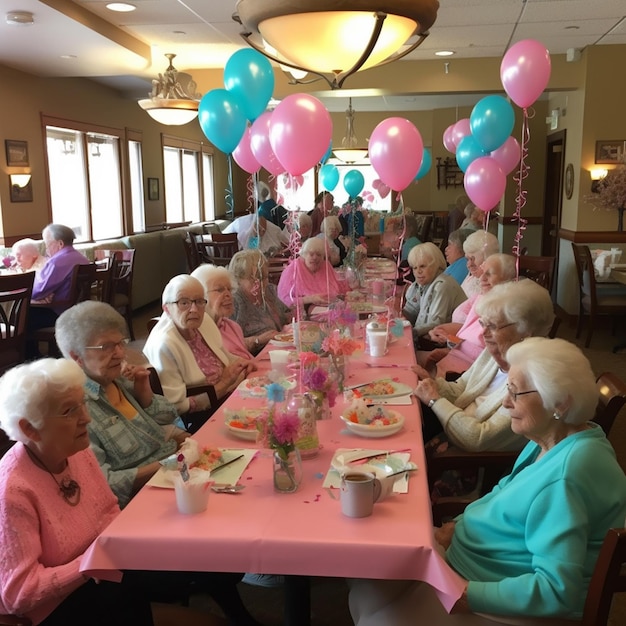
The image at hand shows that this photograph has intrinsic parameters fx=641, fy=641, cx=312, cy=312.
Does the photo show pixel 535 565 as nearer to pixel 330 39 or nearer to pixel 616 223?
pixel 330 39

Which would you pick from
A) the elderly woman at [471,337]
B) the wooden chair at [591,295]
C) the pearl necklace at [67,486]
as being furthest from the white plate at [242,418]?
the wooden chair at [591,295]

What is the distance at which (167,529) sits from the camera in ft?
4.85

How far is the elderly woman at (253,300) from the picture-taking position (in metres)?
3.52

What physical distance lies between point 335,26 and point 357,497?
42.7 inches

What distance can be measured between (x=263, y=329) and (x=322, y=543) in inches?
92.3

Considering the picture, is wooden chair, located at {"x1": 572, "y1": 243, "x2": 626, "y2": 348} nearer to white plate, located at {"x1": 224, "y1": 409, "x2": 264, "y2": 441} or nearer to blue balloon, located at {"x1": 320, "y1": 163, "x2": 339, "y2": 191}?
blue balloon, located at {"x1": 320, "y1": 163, "x2": 339, "y2": 191}

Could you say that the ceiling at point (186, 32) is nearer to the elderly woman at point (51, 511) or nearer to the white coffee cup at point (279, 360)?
the white coffee cup at point (279, 360)

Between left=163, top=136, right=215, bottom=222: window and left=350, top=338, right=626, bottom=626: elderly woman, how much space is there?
907cm

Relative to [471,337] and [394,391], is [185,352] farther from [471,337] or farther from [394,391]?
[471,337]

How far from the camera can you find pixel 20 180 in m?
6.41

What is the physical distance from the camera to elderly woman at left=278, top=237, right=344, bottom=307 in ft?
14.8

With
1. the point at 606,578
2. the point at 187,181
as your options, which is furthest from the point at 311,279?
the point at 187,181

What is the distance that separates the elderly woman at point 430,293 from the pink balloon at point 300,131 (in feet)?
5.38

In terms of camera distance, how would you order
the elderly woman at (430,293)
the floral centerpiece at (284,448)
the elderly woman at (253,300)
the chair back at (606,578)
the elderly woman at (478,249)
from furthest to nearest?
1. the elderly woman at (430,293)
2. the elderly woman at (478,249)
3. the elderly woman at (253,300)
4. the floral centerpiece at (284,448)
5. the chair back at (606,578)
